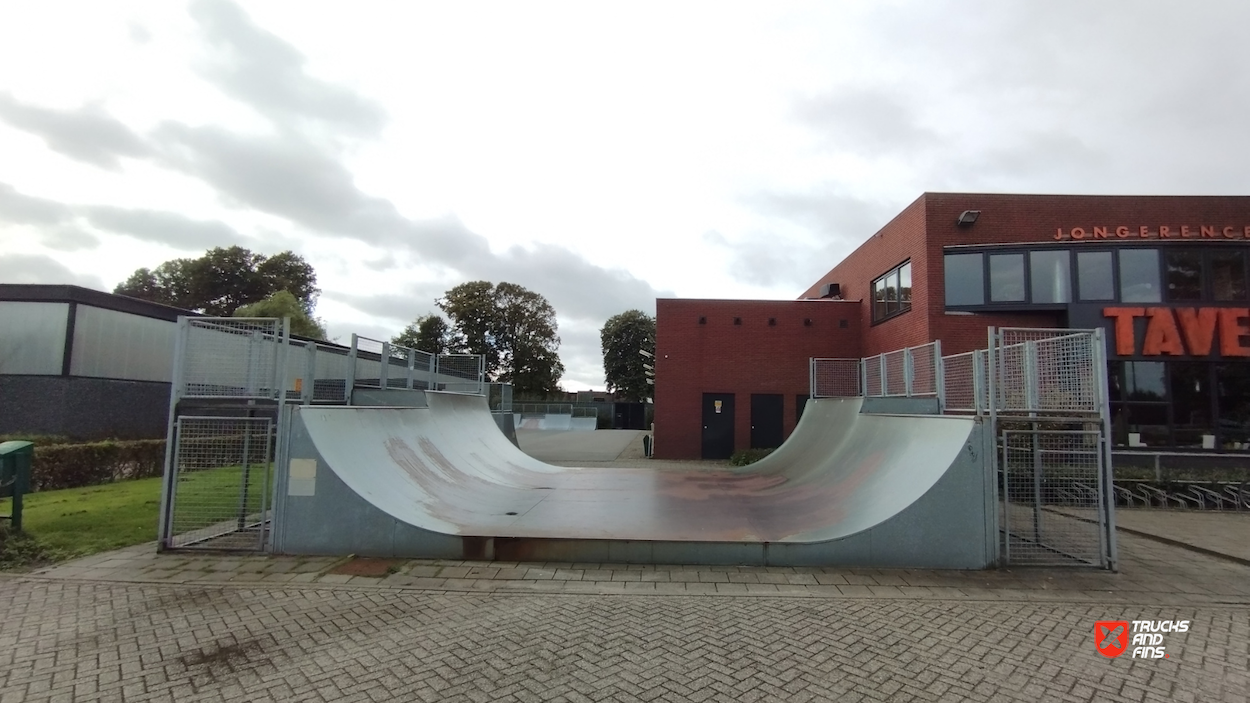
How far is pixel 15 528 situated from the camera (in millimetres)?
7340

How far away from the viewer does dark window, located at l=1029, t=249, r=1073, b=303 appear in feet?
51.5

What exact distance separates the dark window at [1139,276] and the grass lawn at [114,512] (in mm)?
19047

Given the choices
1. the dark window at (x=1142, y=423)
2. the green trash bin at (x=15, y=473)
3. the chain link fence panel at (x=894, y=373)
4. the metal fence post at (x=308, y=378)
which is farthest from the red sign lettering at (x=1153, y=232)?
the green trash bin at (x=15, y=473)

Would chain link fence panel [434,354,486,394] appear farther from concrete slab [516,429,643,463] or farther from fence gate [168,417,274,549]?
fence gate [168,417,274,549]

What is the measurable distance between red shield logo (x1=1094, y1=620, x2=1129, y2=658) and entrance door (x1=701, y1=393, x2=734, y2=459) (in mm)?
16016

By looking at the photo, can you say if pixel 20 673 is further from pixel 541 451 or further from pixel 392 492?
pixel 541 451

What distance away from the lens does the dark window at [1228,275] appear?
15320mm

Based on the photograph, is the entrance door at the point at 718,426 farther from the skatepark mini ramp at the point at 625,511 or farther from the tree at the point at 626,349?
the tree at the point at 626,349

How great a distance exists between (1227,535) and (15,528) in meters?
16.1

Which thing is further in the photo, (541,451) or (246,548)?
(541,451)

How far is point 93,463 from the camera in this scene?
12.5 meters

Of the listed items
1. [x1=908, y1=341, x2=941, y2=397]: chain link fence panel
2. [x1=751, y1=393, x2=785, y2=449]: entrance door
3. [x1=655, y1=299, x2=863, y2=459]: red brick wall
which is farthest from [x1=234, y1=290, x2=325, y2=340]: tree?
[x1=908, y1=341, x2=941, y2=397]: chain link fence panel

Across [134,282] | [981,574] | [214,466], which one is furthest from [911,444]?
[134,282]

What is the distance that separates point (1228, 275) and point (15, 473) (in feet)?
78.3
